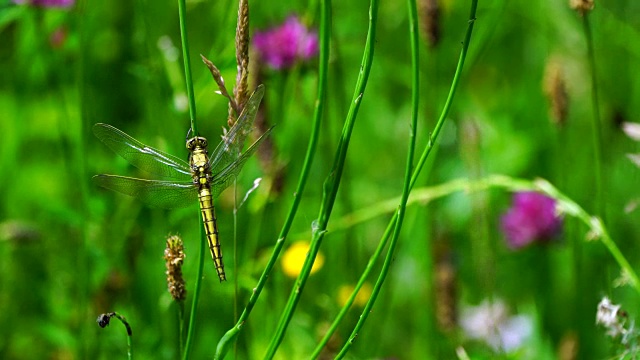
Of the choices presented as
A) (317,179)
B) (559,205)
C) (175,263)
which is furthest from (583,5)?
(317,179)

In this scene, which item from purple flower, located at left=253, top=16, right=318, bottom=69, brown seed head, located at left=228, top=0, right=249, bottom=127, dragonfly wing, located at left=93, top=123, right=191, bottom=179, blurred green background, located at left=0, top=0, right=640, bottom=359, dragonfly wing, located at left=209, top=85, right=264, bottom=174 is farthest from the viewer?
purple flower, located at left=253, top=16, right=318, bottom=69

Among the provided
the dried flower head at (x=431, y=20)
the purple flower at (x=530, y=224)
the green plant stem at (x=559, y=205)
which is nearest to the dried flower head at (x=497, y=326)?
the purple flower at (x=530, y=224)

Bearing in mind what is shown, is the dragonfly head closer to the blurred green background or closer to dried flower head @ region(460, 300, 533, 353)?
the blurred green background

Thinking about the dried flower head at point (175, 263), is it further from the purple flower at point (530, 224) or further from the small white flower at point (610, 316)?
the purple flower at point (530, 224)

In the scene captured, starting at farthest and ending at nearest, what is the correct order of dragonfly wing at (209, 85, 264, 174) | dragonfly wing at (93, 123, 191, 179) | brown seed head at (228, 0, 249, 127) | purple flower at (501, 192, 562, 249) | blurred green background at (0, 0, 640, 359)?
purple flower at (501, 192, 562, 249)
blurred green background at (0, 0, 640, 359)
dragonfly wing at (93, 123, 191, 179)
dragonfly wing at (209, 85, 264, 174)
brown seed head at (228, 0, 249, 127)

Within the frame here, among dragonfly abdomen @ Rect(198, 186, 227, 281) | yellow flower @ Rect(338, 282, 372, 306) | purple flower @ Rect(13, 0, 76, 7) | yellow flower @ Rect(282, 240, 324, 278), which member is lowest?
dragonfly abdomen @ Rect(198, 186, 227, 281)

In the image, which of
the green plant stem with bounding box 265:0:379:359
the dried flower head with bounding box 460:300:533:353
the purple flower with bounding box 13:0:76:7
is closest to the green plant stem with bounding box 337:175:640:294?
the dried flower head with bounding box 460:300:533:353
